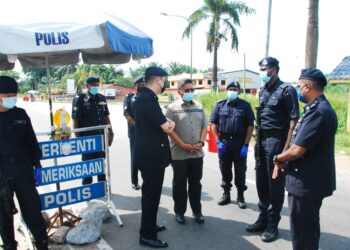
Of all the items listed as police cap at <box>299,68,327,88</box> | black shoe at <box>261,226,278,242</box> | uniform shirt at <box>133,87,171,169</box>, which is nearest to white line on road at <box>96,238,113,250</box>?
uniform shirt at <box>133,87,171,169</box>

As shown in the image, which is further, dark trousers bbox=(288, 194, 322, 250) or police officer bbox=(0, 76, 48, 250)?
police officer bbox=(0, 76, 48, 250)

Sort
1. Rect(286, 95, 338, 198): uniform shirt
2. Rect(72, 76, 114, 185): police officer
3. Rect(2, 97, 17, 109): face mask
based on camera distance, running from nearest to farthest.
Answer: Rect(286, 95, 338, 198): uniform shirt → Rect(2, 97, 17, 109): face mask → Rect(72, 76, 114, 185): police officer

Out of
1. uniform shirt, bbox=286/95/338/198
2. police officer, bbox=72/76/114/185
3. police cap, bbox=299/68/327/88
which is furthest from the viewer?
police officer, bbox=72/76/114/185

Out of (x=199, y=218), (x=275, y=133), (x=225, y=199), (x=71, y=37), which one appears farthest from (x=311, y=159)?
(x=71, y=37)

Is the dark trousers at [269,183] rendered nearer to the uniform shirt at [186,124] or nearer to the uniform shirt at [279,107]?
the uniform shirt at [279,107]

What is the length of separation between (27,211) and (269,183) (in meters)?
2.71

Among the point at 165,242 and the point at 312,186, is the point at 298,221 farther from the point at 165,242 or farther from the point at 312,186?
the point at 165,242

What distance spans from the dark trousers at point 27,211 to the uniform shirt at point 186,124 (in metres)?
1.76

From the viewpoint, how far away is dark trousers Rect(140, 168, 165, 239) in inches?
149

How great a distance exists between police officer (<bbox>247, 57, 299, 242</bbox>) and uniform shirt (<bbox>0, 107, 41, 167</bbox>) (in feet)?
8.47

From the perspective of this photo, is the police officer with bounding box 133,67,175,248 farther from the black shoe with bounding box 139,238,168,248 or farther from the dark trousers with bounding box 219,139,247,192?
the dark trousers with bounding box 219,139,247,192

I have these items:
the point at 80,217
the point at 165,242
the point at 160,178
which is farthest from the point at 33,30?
the point at 165,242

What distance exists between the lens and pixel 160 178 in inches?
150

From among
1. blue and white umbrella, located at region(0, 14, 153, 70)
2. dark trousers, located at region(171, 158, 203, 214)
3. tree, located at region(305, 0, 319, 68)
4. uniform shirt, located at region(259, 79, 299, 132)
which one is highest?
tree, located at region(305, 0, 319, 68)
